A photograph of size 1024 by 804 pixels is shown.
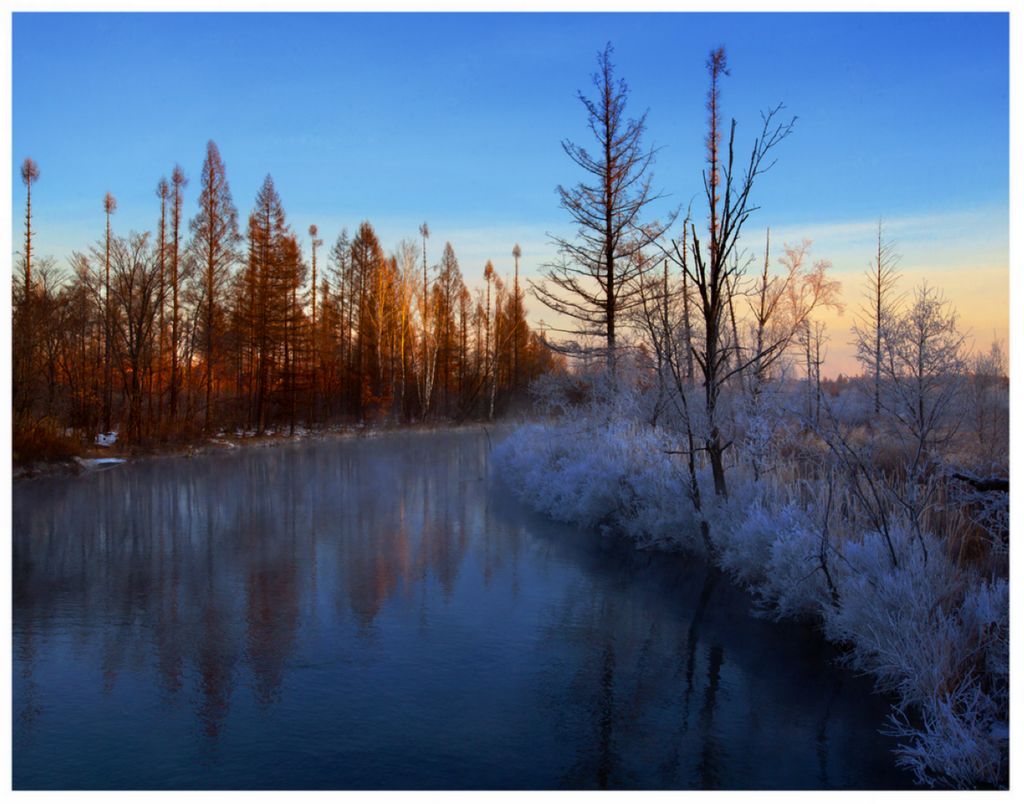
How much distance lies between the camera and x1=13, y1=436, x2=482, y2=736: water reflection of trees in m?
6.84

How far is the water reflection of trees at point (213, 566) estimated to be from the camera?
6844 millimetres

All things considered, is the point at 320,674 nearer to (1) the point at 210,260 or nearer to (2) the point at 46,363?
(2) the point at 46,363

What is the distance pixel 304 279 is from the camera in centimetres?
3825

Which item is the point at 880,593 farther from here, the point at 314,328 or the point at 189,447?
the point at 314,328

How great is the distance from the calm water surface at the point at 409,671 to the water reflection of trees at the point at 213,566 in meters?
0.04

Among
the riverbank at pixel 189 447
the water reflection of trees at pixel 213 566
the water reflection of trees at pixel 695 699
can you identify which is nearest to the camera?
the water reflection of trees at pixel 695 699

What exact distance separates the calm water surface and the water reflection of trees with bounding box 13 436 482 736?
0.04 metres

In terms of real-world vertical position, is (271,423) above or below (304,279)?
below

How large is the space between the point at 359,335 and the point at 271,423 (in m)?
10.5

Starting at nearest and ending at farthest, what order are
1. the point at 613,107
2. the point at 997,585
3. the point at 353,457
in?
the point at 997,585
the point at 613,107
the point at 353,457

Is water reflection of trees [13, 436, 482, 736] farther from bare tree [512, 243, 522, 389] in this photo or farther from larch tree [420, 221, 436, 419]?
bare tree [512, 243, 522, 389]

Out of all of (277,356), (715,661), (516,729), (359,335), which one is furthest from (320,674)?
(359,335)

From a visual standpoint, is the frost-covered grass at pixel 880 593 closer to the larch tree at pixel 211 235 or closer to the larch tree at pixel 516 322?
the larch tree at pixel 211 235

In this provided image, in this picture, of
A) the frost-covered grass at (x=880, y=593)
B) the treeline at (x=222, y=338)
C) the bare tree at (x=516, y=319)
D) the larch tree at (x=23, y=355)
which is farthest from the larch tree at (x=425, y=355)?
the frost-covered grass at (x=880, y=593)
